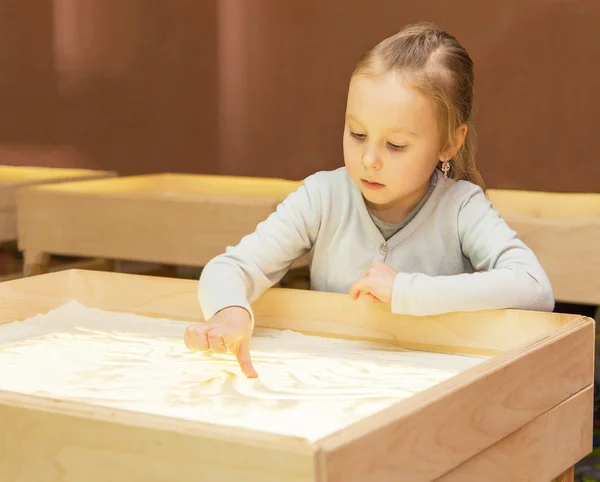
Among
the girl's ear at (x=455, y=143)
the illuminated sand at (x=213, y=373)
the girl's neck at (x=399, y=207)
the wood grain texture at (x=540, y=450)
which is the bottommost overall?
the wood grain texture at (x=540, y=450)

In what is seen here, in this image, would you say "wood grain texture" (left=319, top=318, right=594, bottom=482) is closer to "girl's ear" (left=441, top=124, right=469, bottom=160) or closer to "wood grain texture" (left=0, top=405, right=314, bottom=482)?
"wood grain texture" (left=0, top=405, right=314, bottom=482)

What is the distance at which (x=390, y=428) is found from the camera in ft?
2.47

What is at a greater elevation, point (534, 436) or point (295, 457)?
point (295, 457)

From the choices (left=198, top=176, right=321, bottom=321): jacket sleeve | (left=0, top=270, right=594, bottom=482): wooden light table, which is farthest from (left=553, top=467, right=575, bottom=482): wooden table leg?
(left=198, top=176, right=321, bottom=321): jacket sleeve

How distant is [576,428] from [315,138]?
2.11 meters

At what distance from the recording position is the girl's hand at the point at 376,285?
1269 mm

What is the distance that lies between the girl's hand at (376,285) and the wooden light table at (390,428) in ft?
0.05

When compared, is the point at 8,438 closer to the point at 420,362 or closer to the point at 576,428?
Result: the point at 420,362

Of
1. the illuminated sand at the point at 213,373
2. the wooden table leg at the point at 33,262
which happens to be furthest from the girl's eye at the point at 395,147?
the wooden table leg at the point at 33,262

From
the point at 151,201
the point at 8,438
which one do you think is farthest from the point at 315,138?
the point at 8,438

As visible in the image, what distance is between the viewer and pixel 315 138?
315 centimetres

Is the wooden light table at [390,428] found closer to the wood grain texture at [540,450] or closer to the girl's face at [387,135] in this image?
the wood grain texture at [540,450]

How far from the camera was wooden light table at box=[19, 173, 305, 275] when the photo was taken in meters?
2.29

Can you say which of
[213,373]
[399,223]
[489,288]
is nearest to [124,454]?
[213,373]
